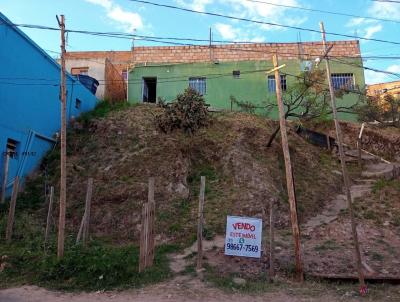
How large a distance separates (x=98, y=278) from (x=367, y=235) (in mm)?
8677

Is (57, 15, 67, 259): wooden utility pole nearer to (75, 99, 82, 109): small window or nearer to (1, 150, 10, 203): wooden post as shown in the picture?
(1, 150, 10, 203): wooden post

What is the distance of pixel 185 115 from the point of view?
19.9 m

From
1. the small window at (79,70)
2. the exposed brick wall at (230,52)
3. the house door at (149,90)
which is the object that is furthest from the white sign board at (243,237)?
the exposed brick wall at (230,52)

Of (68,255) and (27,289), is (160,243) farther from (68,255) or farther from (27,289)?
(27,289)

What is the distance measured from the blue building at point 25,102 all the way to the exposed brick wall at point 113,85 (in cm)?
566

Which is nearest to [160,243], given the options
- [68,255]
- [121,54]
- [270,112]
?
[68,255]

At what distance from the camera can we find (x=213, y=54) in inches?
1096

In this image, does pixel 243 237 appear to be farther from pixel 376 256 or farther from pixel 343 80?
pixel 343 80

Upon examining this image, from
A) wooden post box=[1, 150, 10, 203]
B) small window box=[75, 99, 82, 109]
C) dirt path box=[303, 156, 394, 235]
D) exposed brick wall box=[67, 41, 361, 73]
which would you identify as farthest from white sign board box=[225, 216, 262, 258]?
exposed brick wall box=[67, 41, 361, 73]

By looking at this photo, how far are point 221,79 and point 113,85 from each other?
6.94m

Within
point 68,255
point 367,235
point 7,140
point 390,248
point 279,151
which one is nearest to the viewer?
point 68,255

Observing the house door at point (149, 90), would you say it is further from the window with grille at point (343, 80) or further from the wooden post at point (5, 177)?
the wooden post at point (5, 177)

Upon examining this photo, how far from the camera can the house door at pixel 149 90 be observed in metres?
26.8

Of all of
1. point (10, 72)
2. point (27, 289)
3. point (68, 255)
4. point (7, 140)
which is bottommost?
point (27, 289)
